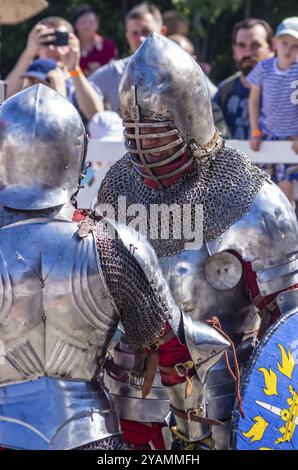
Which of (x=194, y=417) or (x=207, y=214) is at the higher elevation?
(x=207, y=214)

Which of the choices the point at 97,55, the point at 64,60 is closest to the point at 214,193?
the point at 64,60

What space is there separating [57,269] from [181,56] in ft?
4.89

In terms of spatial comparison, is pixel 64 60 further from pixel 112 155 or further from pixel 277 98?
pixel 277 98

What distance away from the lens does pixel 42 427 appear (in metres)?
4.15

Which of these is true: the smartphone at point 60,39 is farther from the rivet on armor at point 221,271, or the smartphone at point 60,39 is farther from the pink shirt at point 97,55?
the rivet on armor at point 221,271

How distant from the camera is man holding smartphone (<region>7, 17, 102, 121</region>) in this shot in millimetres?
9352

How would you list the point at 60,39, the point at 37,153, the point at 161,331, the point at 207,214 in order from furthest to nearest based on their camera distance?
the point at 60,39, the point at 207,214, the point at 161,331, the point at 37,153

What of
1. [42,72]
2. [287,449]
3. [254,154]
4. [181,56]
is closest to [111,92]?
[42,72]

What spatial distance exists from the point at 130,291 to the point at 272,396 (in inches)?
35.4

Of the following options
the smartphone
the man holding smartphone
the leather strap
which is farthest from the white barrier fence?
the leather strap

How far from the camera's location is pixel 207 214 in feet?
17.3

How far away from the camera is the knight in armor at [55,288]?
4137 mm

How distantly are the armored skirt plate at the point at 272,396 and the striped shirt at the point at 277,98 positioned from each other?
4033 millimetres

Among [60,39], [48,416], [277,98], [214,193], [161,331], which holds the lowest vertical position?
[277,98]
